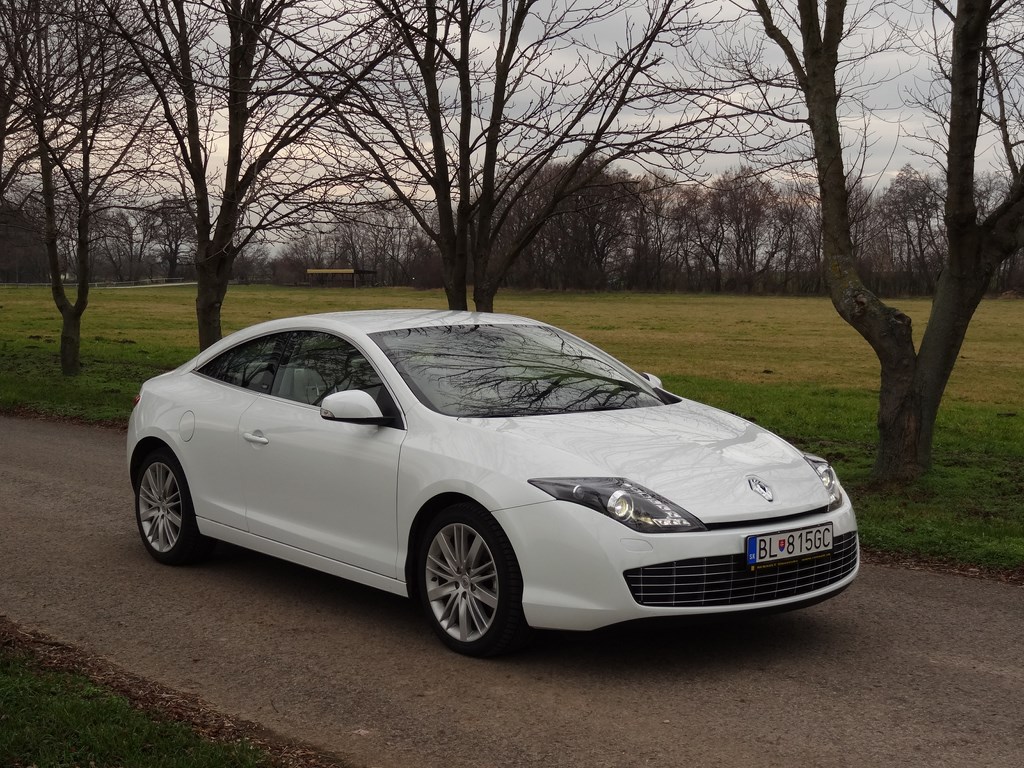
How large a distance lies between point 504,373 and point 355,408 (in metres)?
0.88

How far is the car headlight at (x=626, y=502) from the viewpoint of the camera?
471 cm

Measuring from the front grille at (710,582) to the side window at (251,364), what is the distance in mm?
2728

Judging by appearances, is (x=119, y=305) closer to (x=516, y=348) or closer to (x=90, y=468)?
(x=90, y=468)

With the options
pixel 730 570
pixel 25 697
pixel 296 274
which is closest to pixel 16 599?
pixel 25 697

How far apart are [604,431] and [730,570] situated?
0.92 m

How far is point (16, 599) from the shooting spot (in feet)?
20.1

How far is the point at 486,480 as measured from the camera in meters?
5.00

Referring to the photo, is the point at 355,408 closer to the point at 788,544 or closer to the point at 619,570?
the point at 619,570

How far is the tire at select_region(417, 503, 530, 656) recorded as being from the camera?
4.92 metres

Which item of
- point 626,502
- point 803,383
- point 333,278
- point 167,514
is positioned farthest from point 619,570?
point 333,278

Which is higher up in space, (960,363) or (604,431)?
(604,431)

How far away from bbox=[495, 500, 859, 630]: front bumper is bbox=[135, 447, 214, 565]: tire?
271 cm

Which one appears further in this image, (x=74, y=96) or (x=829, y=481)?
(x=74, y=96)

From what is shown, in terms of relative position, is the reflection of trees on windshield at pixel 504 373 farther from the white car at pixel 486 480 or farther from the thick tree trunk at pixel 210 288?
the thick tree trunk at pixel 210 288
